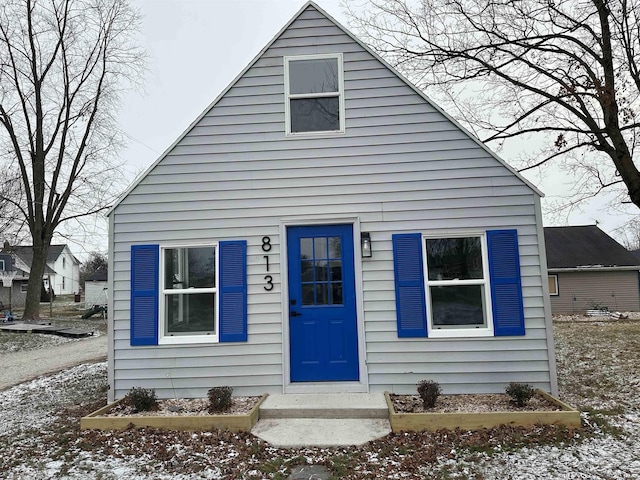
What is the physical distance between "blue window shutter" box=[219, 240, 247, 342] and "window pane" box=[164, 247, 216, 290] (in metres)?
0.23

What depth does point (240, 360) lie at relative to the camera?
560 cm

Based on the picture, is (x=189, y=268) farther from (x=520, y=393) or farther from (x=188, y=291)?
(x=520, y=393)

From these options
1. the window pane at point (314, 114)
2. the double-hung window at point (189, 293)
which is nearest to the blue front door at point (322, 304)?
the double-hung window at point (189, 293)

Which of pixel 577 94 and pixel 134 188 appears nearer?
pixel 134 188

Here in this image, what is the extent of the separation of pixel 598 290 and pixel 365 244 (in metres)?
20.2

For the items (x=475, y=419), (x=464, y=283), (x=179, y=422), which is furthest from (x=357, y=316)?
(x=179, y=422)

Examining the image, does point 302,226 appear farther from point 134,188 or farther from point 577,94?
point 577,94

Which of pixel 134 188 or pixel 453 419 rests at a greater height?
pixel 134 188

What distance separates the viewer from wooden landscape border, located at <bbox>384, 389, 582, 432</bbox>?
14.5ft

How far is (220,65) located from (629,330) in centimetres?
1566

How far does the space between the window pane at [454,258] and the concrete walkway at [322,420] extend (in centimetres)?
178

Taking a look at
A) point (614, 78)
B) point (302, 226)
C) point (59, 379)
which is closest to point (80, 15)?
point (59, 379)

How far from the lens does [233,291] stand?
565cm

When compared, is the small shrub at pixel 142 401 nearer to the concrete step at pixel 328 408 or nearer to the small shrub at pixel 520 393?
the concrete step at pixel 328 408
